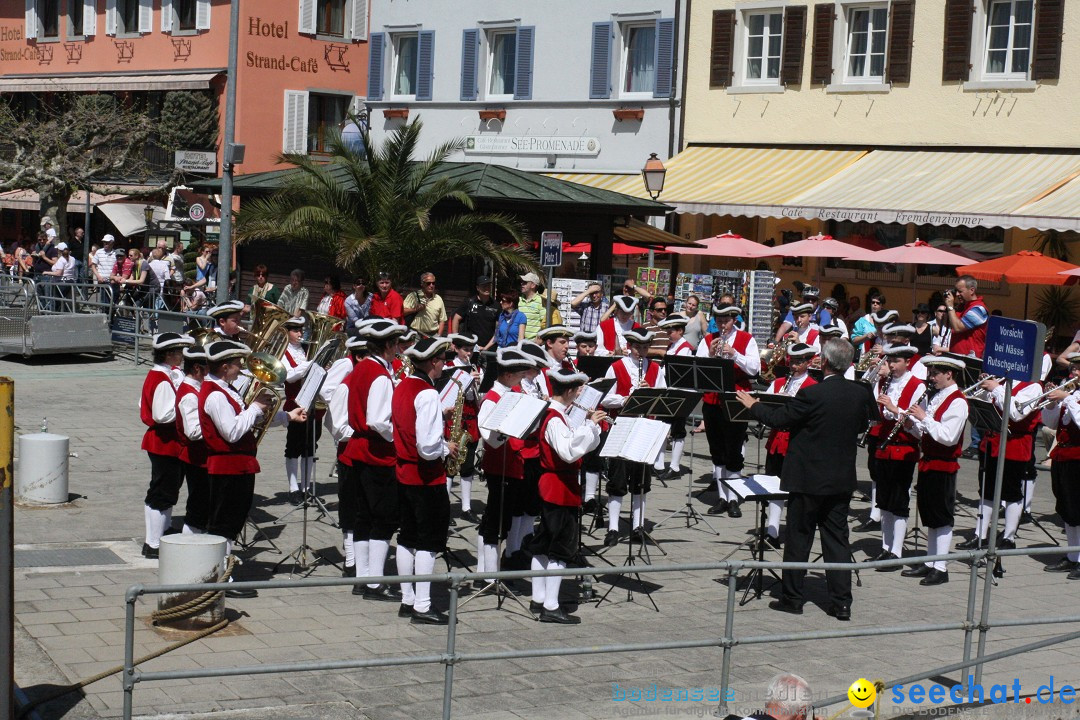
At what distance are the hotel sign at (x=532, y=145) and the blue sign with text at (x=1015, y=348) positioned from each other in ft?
75.5

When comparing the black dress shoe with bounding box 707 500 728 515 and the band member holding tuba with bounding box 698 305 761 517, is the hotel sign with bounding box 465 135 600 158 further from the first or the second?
the black dress shoe with bounding box 707 500 728 515

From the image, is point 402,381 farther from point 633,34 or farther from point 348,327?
point 633,34

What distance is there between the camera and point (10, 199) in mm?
46250

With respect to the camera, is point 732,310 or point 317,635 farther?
point 732,310

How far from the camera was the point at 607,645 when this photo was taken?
758 cm

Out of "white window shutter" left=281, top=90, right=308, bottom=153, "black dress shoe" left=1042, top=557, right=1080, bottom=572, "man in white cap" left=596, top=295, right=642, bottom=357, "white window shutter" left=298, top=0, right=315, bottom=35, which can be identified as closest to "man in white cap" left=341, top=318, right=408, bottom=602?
"man in white cap" left=596, top=295, right=642, bottom=357

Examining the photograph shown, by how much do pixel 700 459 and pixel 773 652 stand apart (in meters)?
9.19

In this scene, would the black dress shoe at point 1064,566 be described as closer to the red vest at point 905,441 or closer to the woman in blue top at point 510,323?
the red vest at point 905,441

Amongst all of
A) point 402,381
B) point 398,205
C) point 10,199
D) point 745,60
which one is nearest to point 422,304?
point 398,205

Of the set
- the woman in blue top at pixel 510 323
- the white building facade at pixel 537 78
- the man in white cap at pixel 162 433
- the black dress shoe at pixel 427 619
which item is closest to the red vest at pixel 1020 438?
the black dress shoe at pixel 427 619

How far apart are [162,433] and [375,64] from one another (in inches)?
1040

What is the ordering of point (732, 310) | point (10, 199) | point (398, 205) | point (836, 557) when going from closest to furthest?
point (836, 557), point (732, 310), point (398, 205), point (10, 199)

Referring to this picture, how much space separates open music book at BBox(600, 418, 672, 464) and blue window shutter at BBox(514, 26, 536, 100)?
23154 mm

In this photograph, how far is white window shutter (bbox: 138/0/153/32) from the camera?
4284cm
